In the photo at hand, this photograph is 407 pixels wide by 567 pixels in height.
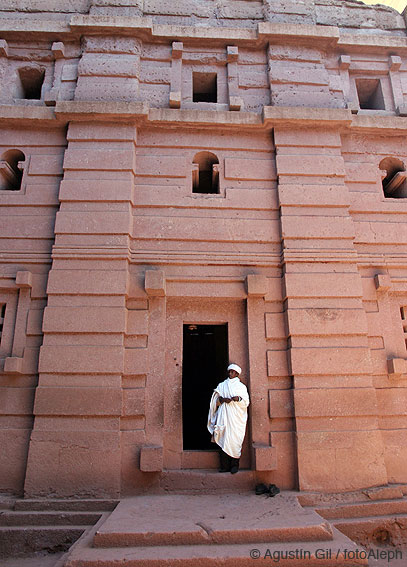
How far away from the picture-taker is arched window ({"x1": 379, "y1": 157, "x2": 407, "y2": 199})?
31.7 feet

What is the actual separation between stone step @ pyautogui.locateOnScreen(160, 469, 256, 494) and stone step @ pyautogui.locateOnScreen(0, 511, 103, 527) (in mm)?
1264

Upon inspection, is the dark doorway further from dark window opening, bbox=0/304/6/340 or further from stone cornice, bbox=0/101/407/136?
stone cornice, bbox=0/101/407/136

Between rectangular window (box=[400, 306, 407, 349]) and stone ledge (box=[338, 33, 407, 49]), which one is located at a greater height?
stone ledge (box=[338, 33, 407, 49])

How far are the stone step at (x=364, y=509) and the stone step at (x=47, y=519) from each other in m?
3.69

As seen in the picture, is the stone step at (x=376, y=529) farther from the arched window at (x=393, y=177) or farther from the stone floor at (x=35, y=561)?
the arched window at (x=393, y=177)

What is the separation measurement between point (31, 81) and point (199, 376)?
982cm

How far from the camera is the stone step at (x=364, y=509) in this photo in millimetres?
6875

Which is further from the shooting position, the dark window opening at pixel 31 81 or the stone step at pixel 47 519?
the dark window opening at pixel 31 81

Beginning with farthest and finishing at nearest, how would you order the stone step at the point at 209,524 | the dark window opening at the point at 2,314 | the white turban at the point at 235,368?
1. the dark window opening at the point at 2,314
2. the white turban at the point at 235,368
3. the stone step at the point at 209,524

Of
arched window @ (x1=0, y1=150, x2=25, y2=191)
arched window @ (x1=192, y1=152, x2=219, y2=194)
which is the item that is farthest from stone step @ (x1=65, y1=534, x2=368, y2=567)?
arched window @ (x1=0, y1=150, x2=25, y2=191)

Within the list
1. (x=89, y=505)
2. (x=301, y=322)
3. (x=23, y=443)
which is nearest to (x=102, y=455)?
(x=89, y=505)

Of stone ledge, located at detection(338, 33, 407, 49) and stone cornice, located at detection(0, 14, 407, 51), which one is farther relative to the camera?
stone ledge, located at detection(338, 33, 407, 49)

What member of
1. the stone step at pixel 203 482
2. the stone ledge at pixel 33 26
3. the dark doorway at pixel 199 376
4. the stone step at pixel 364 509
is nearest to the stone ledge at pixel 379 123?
the dark doorway at pixel 199 376

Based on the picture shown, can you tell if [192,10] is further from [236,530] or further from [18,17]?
[236,530]
